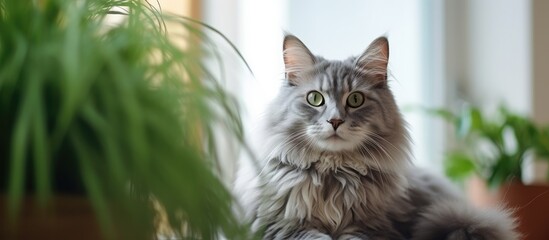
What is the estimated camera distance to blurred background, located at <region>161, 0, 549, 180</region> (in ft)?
6.00

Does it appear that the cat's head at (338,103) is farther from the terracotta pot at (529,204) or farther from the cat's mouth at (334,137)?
the terracotta pot at (529,204)

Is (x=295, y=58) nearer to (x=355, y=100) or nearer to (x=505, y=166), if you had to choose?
(x=355, y=100)

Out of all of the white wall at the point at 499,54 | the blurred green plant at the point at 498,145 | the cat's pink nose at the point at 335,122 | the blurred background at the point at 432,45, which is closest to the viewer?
the cat's pink nose at the point at 335,122

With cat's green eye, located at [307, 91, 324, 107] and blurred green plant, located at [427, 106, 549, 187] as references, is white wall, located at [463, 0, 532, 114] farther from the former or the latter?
cat's green eye, located at [307, 91, 324, 107]

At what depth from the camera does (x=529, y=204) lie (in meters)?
1.50

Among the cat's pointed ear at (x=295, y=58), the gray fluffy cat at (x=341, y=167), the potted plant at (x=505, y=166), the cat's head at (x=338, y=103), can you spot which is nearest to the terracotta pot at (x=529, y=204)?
the potted plant at (x=505, y=166)

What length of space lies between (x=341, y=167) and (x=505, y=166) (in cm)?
74

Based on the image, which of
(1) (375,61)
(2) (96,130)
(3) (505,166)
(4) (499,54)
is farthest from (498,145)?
(2) (96,130)

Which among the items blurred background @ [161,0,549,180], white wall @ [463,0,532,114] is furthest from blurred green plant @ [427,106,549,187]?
white wall @ [463,0,532,114]

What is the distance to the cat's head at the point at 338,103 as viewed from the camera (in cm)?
110

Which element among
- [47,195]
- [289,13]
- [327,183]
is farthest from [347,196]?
[289,13]

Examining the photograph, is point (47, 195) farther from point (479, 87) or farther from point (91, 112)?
point (479, 87)

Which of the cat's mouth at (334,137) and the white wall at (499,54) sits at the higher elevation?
the white wall at (499,54)

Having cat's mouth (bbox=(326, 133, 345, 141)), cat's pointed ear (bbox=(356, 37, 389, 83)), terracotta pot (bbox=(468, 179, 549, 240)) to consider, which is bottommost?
terracotta pot (bbox=(468, 179, 549, 240))
